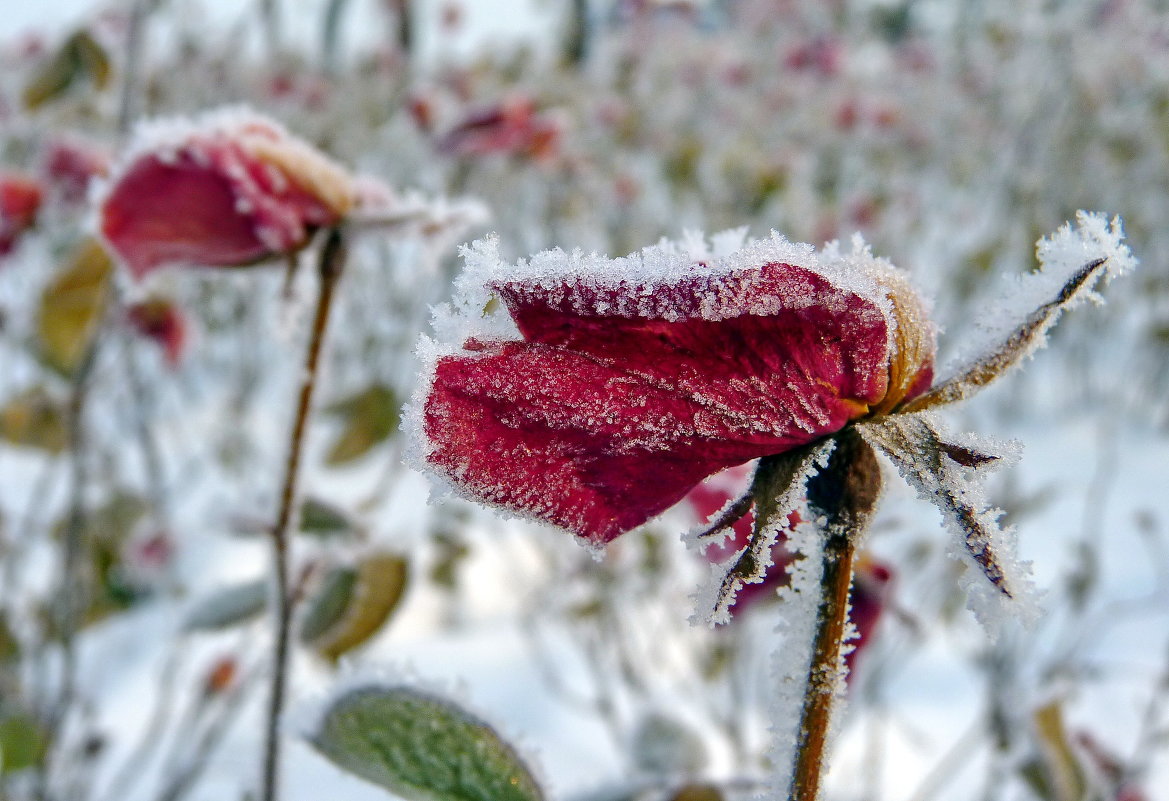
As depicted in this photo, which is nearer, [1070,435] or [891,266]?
[891,266]

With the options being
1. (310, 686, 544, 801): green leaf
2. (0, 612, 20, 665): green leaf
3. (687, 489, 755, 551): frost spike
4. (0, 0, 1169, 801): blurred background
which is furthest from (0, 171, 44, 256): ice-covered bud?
(687, 489, 755, 551): frost spike

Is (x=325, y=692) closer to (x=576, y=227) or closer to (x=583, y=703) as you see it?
(x=583, y=703)

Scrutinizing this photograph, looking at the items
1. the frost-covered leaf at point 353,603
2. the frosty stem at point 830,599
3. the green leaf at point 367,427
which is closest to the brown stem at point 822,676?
the frosty stem at point 830,599

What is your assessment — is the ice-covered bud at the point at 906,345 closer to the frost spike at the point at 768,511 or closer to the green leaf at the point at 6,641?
the frost spike at the point at 768,511

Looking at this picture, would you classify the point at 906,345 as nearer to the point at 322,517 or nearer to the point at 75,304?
the point at 322,517

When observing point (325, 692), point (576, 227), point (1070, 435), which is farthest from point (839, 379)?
point (1070, 435)

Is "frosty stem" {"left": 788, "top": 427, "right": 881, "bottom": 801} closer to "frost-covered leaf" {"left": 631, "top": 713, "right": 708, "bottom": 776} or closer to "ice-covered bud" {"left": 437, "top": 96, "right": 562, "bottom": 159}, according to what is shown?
"frost-covered leaf" {"left": 631, "top": 713, "right": 708, "bottom": 776}
